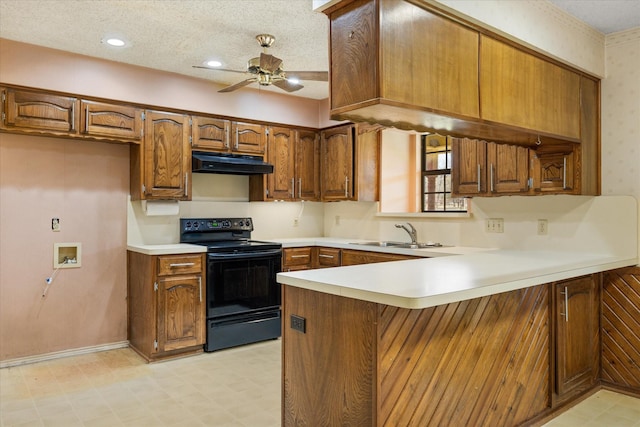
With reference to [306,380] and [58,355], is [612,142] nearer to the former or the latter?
[306,380]

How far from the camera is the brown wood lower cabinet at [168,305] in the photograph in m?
3.77

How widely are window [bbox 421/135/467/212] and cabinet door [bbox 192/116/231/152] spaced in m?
2.14

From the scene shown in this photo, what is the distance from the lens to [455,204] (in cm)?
466

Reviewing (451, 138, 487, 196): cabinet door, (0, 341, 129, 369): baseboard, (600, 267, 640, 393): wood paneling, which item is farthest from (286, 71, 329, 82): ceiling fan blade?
(0, 341, 129, 369): baseboard

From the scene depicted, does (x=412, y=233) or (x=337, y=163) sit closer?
(x=412, y=233)

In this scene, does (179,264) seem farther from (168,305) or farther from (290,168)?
(290,168)

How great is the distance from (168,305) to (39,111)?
1.84 meters

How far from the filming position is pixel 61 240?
3904mm

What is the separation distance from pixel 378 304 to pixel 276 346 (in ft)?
8.70

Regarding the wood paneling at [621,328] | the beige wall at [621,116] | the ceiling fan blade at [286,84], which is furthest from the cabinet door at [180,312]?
the beige wall at [621,116]

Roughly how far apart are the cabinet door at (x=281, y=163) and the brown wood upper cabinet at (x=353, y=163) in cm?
45

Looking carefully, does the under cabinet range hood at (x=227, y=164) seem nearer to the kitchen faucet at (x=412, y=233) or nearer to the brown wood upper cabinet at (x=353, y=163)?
the brown wood upper cabinet at (x=353, y=163)

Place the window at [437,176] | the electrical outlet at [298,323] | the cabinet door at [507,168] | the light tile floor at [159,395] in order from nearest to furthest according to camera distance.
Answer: the electrical outlet at [298,323] → the light tile floor at [159,395] → the cabinet door at [507,168] → the window at [437,176]

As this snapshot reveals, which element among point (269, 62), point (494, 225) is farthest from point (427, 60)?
point (494, 225)
